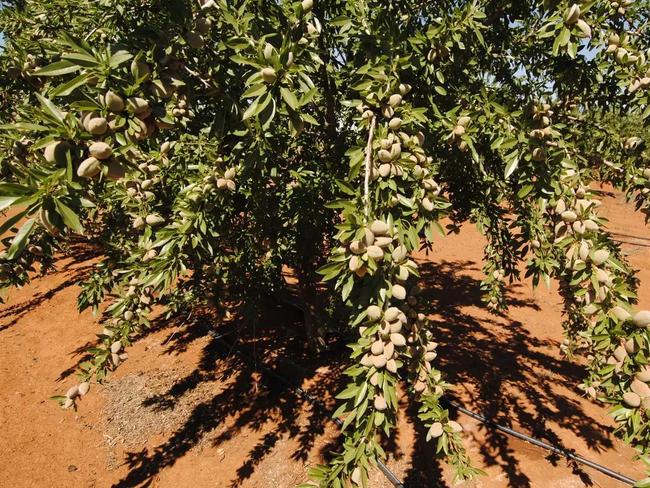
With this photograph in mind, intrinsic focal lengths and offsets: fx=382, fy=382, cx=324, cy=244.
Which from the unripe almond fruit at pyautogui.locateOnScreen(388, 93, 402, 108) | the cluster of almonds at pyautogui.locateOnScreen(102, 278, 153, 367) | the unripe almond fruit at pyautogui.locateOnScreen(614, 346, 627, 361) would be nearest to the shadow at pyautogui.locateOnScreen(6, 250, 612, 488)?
the cluster of almonds at pyautogui.locateOnScreen(102, 278, 153, 367)

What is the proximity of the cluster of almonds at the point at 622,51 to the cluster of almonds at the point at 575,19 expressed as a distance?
0.57 m

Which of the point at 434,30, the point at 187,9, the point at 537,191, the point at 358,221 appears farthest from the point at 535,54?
the point at 187,9

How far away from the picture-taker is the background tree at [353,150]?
131 centimetres

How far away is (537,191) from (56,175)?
195 centimetres

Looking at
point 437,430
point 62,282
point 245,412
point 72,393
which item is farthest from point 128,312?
point 62,282

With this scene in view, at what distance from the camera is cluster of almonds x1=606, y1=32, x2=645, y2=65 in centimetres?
204

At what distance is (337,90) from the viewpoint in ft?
9.87

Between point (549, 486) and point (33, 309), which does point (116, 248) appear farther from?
point (33, 309)

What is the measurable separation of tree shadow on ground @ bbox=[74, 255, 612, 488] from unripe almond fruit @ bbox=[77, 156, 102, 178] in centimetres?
241

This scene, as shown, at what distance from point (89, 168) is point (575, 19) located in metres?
2.02

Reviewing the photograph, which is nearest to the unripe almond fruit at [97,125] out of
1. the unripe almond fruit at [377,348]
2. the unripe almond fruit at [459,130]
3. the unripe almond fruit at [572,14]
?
the unripe almond fruit at [377,348]

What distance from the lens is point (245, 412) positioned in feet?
14.8

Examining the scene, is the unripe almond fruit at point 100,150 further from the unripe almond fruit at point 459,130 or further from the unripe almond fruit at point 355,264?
the unripe almond fruit at point 459,130

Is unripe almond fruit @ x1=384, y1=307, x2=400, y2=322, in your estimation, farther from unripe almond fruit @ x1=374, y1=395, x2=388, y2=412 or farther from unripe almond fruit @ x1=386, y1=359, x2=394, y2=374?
unripe almond fruit @ x1=374, y1=395, x2=388, y2=412
